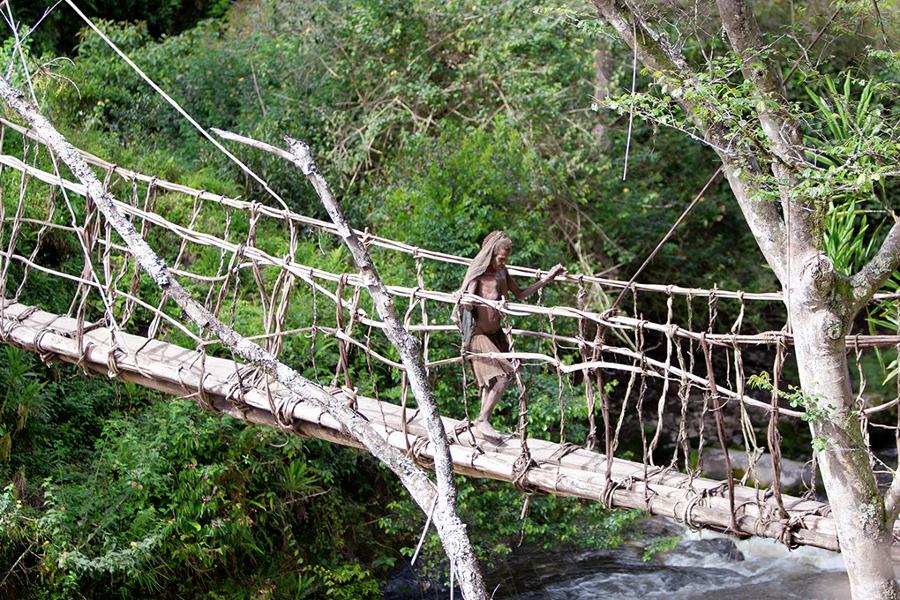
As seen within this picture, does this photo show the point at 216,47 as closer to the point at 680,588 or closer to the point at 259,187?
the point at 259,187

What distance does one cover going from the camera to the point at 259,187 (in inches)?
336

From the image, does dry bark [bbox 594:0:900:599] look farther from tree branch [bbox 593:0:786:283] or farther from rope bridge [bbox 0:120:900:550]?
rope bridge [bbox 0:120:900:550]

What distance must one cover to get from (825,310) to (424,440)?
1.57 meters

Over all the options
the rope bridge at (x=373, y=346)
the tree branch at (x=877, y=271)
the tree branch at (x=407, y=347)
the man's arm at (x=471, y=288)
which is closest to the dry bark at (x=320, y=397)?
the tree branch at (x=407, y=347)

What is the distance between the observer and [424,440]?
13.3ft

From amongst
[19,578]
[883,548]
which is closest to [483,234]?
[19,578]

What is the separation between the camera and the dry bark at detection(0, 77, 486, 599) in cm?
215

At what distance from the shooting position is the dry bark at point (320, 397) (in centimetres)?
215

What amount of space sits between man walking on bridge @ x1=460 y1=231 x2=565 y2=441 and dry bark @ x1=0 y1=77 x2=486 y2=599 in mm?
1730

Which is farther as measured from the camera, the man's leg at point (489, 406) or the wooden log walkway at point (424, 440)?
the man's leg at point (489, 406)

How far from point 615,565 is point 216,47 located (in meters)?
5.83

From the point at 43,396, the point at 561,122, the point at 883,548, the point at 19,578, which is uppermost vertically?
the point at 561,122

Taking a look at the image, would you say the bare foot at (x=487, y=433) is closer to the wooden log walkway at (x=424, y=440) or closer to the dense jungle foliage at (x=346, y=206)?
the wooden log walkway at (x=424, y=440)

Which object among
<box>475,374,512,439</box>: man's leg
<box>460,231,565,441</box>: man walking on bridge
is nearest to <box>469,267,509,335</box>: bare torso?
<box>460,231,565,441</box>: man walking on bridge
